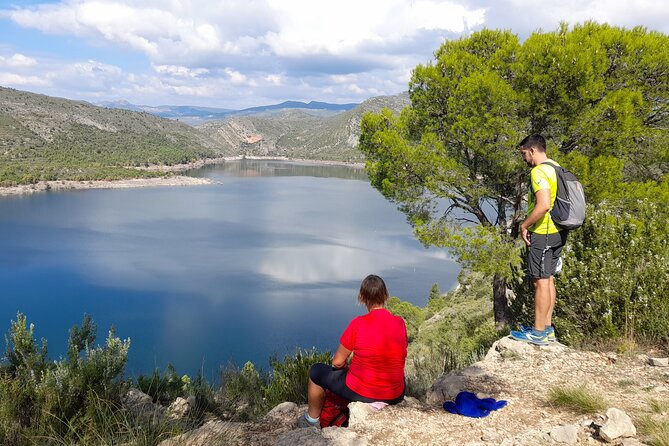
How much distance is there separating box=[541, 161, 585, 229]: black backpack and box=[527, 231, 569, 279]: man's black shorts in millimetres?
139

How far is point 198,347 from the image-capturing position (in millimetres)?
23797

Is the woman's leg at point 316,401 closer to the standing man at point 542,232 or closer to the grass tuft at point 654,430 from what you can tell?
the grass tuft at point 654,430

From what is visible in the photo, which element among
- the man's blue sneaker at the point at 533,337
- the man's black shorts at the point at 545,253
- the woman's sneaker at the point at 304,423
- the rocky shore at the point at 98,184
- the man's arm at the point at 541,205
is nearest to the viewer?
the woman's sneaker at the point at 304,423

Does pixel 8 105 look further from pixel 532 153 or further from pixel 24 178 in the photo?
pixel 532 153

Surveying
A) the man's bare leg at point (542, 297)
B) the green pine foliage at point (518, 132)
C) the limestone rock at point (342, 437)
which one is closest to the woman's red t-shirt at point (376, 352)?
the limestone rock at point (342, 437)

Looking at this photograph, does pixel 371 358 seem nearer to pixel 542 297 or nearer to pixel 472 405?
pixel 472 405

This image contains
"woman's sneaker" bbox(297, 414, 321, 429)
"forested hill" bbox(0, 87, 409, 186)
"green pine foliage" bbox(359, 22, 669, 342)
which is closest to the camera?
"woman's sneaker" bbox(297, 414, 321, 429)

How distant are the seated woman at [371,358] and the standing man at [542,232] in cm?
166

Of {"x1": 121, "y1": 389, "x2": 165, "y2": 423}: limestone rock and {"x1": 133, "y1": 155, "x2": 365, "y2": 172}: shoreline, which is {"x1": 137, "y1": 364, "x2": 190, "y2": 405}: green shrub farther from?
{"x1": 133, "y1": 155, "x2": 365, "y2": 172}: shoreline

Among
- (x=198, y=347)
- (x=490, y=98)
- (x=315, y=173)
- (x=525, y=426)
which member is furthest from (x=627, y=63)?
(x=315, y=173)

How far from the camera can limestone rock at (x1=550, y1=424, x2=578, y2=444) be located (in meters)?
2.37

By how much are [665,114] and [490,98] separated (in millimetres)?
2634

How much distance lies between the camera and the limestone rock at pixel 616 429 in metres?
2.32

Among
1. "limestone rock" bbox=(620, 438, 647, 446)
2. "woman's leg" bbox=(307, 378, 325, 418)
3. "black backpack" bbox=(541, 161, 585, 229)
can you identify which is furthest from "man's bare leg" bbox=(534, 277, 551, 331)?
"woman's leg" bbox=(307, 378, 325, 418)
